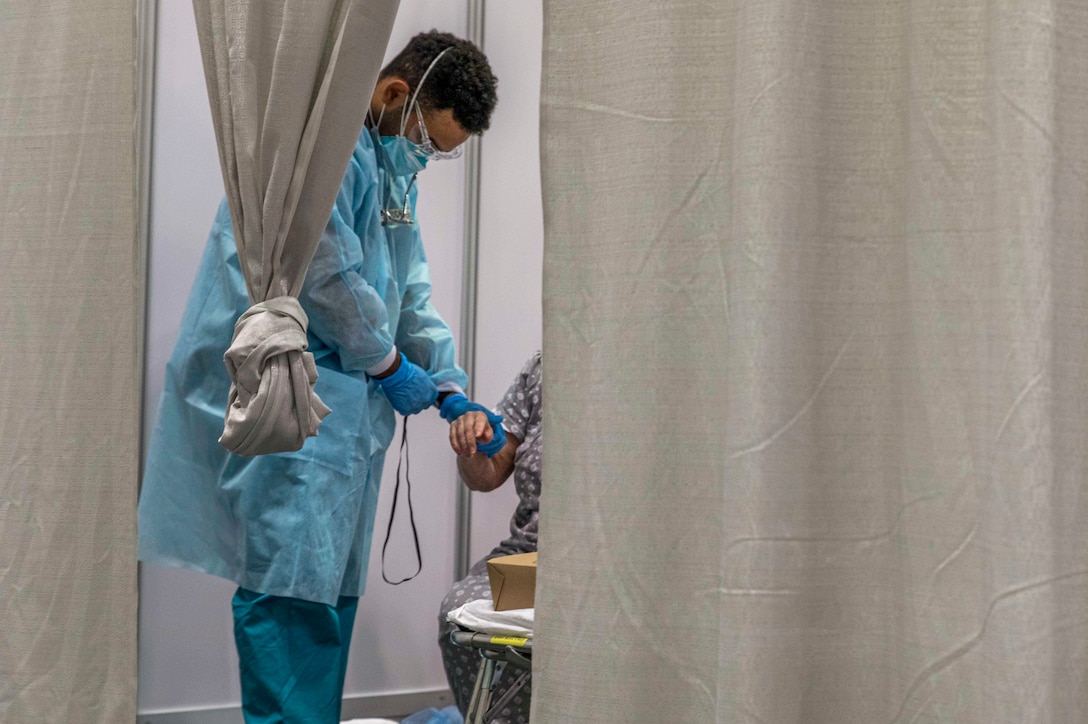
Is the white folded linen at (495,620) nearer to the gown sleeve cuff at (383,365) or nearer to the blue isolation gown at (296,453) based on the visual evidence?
the blue isolation gown at (296,453)

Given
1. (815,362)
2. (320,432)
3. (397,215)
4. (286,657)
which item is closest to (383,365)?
(320,432)

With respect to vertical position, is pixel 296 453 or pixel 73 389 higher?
pixel 73 389

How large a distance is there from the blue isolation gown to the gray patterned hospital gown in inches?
10.4

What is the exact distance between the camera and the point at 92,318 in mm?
1362

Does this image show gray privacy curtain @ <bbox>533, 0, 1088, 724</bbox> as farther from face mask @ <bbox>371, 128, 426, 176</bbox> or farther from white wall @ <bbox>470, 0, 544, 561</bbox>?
white wall @ <bbox>470, 0, 544, 561</bbox>

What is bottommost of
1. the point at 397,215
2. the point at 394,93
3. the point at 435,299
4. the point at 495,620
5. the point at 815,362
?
the point at 495,620

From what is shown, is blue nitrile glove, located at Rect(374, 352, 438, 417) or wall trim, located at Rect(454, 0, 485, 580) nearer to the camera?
blue nitrile glove, located at Rect(374, 352, 438, 417)

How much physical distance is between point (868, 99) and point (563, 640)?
49 centimetres

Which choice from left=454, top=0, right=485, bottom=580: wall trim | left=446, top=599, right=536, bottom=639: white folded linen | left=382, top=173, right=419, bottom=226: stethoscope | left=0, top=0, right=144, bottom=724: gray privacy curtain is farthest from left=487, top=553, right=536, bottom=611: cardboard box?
left=454, top=0, right=485, bottom=580: wall trim

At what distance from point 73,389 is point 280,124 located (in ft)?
1.40

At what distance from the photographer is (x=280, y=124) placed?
1359 mm

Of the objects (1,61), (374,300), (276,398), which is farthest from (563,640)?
(374,300)

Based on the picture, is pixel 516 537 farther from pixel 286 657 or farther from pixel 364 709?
pixel 364 709

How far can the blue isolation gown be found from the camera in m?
2.19
